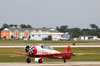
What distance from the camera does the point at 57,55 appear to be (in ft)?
117

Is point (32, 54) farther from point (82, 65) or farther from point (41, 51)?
point (82, 65)

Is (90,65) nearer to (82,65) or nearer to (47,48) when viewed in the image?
(82,65)

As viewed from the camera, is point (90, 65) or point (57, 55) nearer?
point (90, 65)

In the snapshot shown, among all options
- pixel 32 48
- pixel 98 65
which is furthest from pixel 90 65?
pixel 32 48

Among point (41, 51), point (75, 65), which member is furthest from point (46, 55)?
point (75, 65)

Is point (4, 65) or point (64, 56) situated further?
point (64, 56)

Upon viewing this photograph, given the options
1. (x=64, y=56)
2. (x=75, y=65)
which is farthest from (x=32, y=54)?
(x=75, y=65)

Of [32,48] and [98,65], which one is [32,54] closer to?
[32,48]

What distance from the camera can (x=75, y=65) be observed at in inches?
1273

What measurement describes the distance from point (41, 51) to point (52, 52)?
3.77ft

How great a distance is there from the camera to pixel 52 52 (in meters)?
36.3

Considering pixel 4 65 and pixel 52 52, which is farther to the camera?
pixel 52 52

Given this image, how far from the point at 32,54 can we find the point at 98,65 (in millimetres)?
7242

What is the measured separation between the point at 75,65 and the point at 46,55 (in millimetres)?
4697
